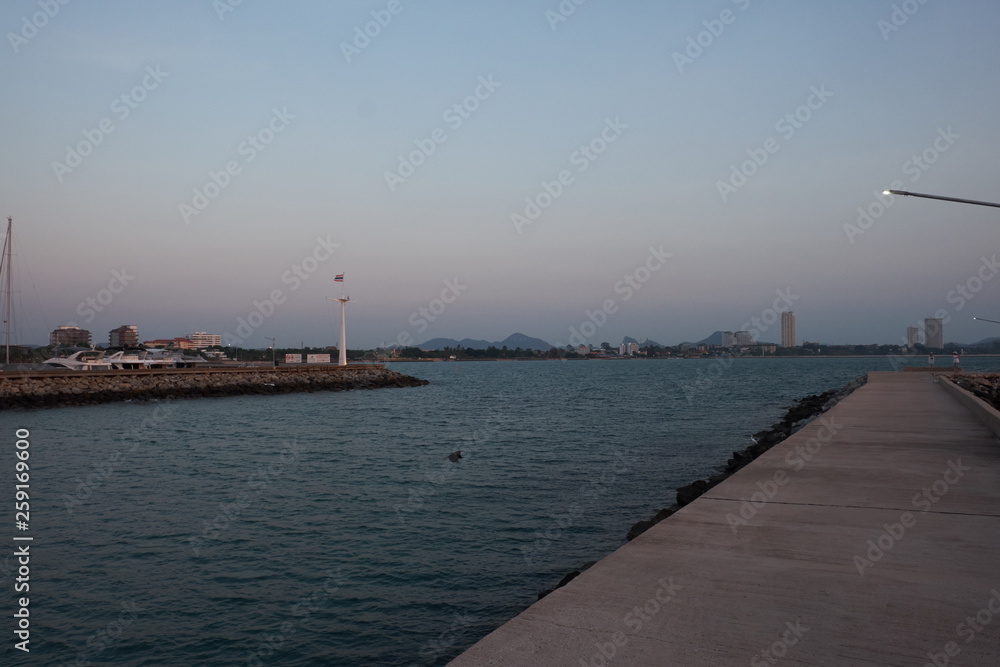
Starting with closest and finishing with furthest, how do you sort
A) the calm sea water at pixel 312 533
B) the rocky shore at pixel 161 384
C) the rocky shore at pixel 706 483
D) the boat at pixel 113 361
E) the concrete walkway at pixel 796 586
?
the concrete walkway at pixel 796 586 → the calm sea water at pixel 312 533 → the rocky shore at pixel 706 483 → the rocky shore at pixel 161 384 → the boat at pixel 113 361

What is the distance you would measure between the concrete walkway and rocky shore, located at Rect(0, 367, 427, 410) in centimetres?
4358

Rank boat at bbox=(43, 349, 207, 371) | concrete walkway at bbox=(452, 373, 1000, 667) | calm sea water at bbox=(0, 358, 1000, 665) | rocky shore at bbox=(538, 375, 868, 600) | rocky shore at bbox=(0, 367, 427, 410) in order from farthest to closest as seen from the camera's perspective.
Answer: boat at bbox=(43, 349, 207, 371) → rocky shore at bbox=(0, 367, 427, 410) → rocky shore at bbox=(538, 375, 868, 600) → calm sea water at bbox=(0, 358, 1000, 665) → concrete walkway at bbox=(452, 373, 1000, 667)

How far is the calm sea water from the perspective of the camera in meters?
8.01

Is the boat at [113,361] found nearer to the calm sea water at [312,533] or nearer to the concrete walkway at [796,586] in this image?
the calm sea water at [312,533]

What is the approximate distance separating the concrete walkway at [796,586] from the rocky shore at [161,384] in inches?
1716

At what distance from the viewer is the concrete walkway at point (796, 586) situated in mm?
4461

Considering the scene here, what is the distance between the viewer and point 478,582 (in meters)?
9.73

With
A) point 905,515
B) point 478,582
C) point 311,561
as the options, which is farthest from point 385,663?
point 905,515

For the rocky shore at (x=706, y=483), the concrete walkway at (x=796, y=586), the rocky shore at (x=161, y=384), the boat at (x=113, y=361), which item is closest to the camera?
the concrete walkway at (x=796, y=586)

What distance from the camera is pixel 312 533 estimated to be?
1216 centimetres


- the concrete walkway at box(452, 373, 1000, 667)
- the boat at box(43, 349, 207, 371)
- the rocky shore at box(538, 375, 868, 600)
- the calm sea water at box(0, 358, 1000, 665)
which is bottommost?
the calm sea water at box(0, 358, 1000, 665)

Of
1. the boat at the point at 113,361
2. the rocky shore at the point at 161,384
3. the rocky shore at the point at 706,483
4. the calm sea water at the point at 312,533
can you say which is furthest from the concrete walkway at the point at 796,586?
the boat at the point at 113,361

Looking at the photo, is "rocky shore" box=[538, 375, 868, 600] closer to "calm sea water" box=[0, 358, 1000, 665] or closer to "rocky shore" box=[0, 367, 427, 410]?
"calm sea water" box=[0, 358, 1000, 665]

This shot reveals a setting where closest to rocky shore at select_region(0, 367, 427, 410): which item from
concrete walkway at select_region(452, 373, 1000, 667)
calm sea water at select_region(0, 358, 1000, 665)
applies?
calm sea water at select_region(0, 358, 1000, 665)
